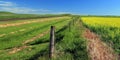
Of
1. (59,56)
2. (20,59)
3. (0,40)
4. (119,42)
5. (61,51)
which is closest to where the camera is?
(59,56)

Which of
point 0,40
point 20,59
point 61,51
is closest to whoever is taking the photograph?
point 61,51

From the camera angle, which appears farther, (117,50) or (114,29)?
(114,29)

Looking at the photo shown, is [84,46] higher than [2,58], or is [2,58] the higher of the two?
[84,46]

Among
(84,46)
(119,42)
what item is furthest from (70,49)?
(119,42)

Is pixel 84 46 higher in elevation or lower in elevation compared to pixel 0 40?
higher

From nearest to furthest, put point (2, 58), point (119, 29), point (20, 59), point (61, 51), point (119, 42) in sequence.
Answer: point (61, 51)
point (20, 59)
point (2, 58)
point (119, 42)
point (119, 29)

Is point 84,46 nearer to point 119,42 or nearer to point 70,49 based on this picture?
point 70,49

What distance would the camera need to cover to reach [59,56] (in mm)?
14242

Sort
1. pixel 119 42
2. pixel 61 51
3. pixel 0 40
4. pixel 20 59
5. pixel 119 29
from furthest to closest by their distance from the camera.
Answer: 1. pixel 0 40
2. pixel 119 29
3. pixel 119 42
4. pixel 20 59
5. pixel 61 51

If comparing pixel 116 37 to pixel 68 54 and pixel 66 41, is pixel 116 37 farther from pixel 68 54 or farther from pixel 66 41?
pixel 68 54

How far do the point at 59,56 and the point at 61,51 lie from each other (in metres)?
0.97

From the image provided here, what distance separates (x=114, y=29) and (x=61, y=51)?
421 inches

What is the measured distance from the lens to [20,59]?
1667 cm

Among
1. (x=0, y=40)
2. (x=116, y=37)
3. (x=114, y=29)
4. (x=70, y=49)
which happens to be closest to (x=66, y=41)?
(x=70, y=49)
